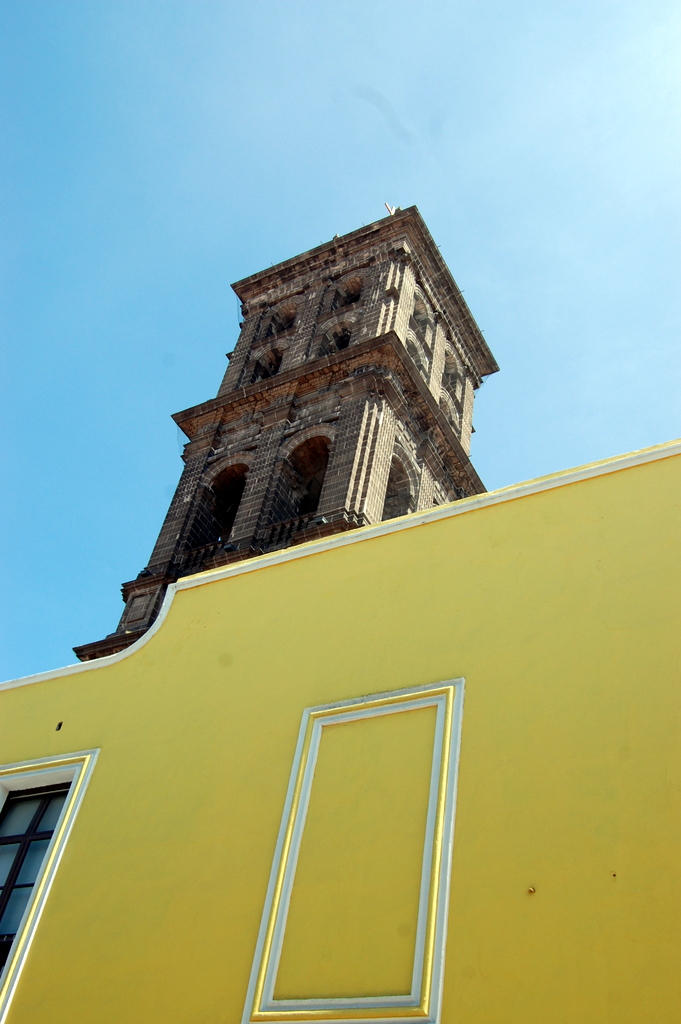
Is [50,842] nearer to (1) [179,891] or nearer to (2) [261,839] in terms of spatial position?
(1) [179,891]

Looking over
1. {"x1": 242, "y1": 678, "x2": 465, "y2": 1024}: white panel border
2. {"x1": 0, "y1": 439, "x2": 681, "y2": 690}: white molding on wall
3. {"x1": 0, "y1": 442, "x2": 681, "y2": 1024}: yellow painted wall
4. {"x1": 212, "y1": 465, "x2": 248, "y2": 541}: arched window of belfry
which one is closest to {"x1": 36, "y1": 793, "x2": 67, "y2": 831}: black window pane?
{"x1": 0, "y1": 442, "x2": 681, "y2": 1024}: yellow painted wall

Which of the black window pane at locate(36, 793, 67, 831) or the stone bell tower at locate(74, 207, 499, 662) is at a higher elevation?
the stone bell tower at locate(74, 207, 499, 662)

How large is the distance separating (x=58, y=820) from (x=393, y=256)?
2577cm

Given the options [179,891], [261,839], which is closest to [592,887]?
[261,839]

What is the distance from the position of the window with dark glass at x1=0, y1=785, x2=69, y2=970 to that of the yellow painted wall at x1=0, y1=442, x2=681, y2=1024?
0.38 meters

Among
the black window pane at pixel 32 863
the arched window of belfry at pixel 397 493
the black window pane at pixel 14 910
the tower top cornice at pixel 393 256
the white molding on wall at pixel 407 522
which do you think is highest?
the tower top cornice at pixel 393 256

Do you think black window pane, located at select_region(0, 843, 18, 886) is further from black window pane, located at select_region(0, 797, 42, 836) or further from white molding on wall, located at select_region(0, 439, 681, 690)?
white molding on wall, located at select_region(0, 439, 681, 690)

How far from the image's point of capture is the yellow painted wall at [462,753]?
5582 mm

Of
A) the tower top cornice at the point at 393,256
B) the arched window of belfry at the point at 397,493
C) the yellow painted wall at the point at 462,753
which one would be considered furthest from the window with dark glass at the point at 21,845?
the tower top cornice at the point at 393,256

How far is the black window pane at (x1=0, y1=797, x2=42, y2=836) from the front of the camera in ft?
28.5

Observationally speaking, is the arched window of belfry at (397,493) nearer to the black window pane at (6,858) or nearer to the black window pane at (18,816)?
the black window pane at (18,816)

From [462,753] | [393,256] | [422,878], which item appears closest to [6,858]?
[422,878]

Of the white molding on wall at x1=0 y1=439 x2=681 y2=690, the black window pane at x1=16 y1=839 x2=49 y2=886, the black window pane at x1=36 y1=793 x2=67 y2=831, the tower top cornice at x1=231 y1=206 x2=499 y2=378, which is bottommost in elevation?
the black window pane at x1=16 y1=839 x2=49 y2=886

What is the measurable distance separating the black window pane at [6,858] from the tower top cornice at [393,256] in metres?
25.8
